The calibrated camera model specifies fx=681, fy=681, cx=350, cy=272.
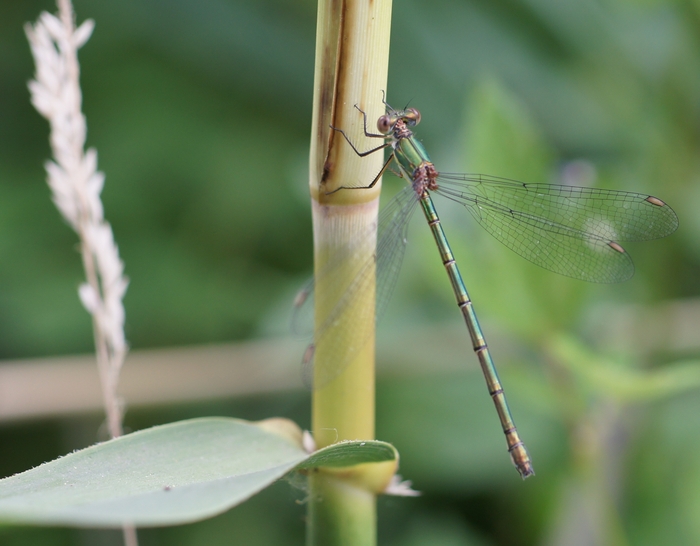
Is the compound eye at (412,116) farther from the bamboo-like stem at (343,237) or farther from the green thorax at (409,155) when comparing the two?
the bamboo-like stem at (343,237)

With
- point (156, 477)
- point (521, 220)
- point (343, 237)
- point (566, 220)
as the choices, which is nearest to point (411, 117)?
point (521, 220)

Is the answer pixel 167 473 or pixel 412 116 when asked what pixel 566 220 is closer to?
pixel 412 116

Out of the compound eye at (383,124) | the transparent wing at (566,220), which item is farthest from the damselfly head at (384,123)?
the transparent wing at (566,220)

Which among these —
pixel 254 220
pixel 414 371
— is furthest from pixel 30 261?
pixel 414 371

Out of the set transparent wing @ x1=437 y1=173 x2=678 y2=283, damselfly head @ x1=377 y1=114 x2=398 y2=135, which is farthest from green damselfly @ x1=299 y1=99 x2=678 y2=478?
damselfly head @ x1=377 y1=114 x2=398 y2=135

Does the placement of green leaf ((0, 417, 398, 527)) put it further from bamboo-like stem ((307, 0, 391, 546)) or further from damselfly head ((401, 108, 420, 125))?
damselfly head ((401, 108, 420, 125))

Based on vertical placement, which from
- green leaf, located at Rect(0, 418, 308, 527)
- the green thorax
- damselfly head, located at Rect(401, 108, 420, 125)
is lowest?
green leaf, located at Rect(0, 418, 308, 527)
